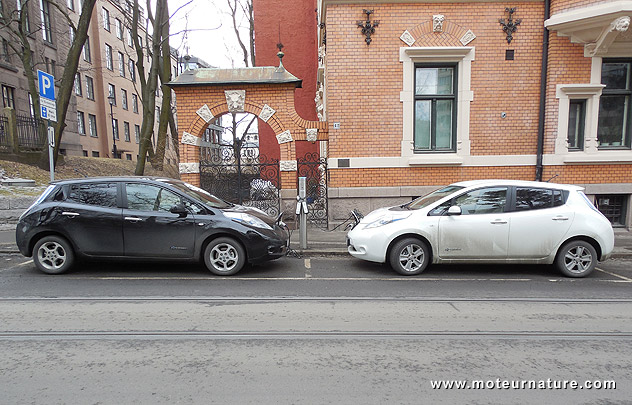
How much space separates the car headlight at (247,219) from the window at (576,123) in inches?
353

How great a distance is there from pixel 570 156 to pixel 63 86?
1751 centimetres

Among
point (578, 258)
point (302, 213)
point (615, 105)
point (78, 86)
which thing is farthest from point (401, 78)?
point (78, 86)

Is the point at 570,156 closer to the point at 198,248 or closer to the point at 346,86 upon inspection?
the point at 346,86

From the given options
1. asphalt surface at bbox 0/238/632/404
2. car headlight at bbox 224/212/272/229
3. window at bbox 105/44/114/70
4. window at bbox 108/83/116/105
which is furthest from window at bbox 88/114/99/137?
car headlight at bbox 224/212/272/229

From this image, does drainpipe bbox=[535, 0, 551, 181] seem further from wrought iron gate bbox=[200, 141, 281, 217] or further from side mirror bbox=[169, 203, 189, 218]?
side mirror bbox=[169, 203, 189, 218]

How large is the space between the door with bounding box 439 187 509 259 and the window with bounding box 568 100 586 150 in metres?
5.80

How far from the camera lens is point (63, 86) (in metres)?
13.8

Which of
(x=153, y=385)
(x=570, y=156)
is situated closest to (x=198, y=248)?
(x=153, y=385)

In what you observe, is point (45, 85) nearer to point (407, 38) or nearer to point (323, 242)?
point (323, 242)

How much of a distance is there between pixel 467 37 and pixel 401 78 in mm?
1983

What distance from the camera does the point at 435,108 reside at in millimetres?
9898

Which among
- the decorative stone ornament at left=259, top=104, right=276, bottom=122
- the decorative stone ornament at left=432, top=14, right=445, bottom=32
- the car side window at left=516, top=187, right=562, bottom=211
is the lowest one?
the car side window at left=516, top=187, right=562, bottom=211

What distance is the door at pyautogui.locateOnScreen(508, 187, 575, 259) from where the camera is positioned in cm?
580

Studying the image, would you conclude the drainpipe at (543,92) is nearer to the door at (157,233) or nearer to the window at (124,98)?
the door at (157,233)
